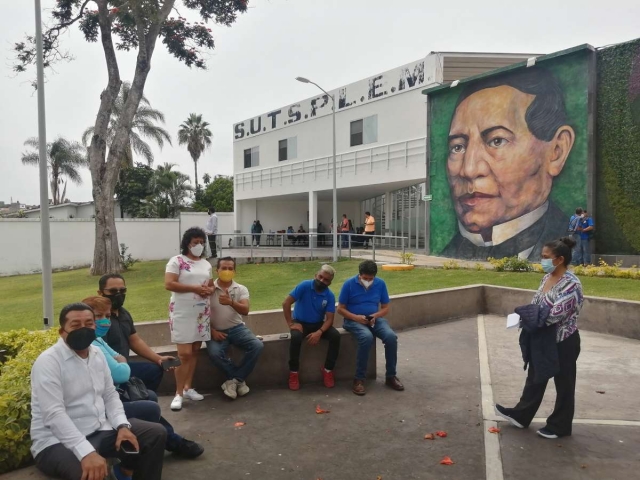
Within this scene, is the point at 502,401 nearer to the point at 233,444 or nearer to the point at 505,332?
the point at 233,444

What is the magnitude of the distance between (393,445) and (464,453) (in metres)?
0.55

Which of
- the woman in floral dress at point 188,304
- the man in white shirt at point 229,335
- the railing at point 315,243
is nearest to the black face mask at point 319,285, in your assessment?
the man in white shirt at point 229,335

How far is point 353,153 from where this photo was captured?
2522 centimetres

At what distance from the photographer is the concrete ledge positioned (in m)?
5.52

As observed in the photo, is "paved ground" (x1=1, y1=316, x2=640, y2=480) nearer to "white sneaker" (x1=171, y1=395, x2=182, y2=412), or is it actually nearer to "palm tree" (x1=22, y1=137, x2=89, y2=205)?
"white sneaker" (x1=171, y1=395, x2=182, y2=412)

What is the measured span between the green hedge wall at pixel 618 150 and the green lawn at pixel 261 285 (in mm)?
3220

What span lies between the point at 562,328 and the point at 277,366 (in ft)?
9.59

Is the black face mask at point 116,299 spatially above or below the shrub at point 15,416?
above

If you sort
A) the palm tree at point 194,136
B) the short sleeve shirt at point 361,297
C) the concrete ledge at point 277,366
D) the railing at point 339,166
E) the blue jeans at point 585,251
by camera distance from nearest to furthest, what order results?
the concrete ledge at point 277,366 → the short sleeve shirt at point 361,297 → the blue jeans at point 585,251 → the railing at point 339,166 → the palm tree at point 194,136

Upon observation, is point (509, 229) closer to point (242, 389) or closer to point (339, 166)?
point (339, 166)

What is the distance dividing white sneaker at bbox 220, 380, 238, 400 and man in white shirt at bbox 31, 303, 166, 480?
6.32ft

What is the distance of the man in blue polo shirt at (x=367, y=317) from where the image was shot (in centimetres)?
568

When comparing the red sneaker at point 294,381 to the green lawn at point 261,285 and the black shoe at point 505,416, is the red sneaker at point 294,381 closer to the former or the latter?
the black shoe at point 505,416

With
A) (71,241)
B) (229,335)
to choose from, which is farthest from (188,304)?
(71,241)
